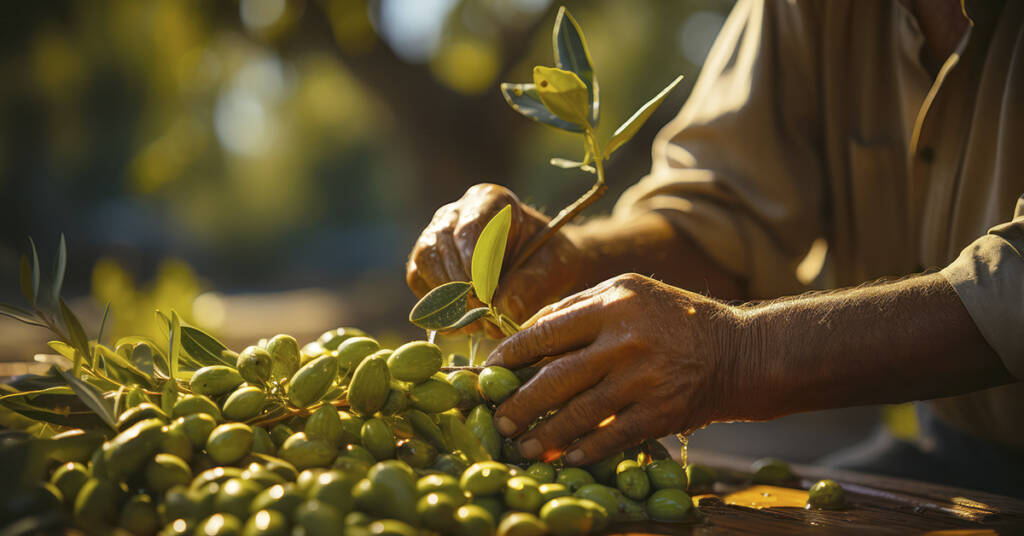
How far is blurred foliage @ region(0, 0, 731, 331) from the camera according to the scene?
9.24 ft

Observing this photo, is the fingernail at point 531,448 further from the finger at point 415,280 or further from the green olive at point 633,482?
the finger at point 415,280

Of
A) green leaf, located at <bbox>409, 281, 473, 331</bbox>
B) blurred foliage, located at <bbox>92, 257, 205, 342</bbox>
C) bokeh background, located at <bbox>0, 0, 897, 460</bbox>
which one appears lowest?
green leaf, located at <bbox>409, 281, 473, 331</bbox>

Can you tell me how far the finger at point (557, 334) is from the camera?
0.80 meters

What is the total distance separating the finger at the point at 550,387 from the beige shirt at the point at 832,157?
78 cm

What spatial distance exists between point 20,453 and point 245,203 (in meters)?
8.22

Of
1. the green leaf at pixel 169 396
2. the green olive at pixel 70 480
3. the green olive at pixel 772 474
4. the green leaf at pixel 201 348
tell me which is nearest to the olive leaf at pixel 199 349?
the green leaf at pixel 201 348

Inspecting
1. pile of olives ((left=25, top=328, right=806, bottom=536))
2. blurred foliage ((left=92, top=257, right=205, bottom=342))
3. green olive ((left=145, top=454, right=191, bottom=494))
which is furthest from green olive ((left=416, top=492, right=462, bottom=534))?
blurred foliage ((left=92, top=257, right=205, bottom=342))

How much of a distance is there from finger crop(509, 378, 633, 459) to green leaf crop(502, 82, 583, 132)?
1.14ft

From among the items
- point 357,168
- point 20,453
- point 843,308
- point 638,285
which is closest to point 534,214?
point 638,285

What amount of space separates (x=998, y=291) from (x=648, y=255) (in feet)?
2.18

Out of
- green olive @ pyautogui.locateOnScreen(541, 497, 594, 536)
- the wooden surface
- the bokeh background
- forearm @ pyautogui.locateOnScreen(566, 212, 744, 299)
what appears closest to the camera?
green olive @ pyautogui.locateOnScreen(541, 497, 594, 536)

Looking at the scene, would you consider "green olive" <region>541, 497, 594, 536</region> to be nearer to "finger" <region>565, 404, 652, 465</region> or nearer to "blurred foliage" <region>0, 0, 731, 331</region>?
"finger" <region>565, 404, 652, 465</region>

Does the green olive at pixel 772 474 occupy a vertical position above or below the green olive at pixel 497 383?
below

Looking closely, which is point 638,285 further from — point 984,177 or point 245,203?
point 245,203
